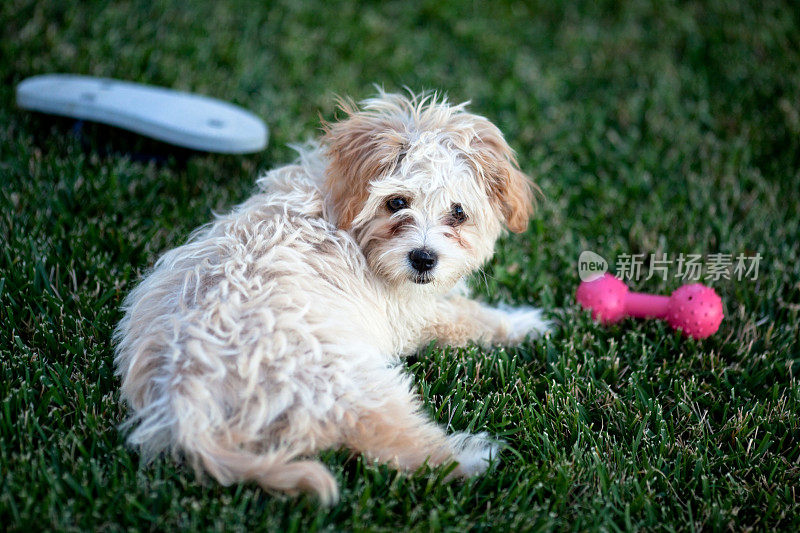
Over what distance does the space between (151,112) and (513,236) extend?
259 centimetres

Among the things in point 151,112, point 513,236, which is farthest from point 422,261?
point 151,112

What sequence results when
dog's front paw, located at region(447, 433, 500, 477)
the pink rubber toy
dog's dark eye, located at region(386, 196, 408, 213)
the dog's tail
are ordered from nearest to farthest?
the dog's tail
dog's front paw, located at region(447, 433, 500, 477)
dog's dark eye, located at region(386, 196, 408, 213)
the pink rubber toy

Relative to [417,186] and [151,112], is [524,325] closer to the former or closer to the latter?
[417,186]

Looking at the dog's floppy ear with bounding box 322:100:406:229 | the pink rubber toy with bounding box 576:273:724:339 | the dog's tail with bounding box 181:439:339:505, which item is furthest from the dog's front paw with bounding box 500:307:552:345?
the dog's tail with bounding box 181:439:339:505

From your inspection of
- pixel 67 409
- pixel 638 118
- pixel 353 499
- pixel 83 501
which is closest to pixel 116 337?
pixel 67 409

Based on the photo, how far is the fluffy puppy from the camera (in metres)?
2.41

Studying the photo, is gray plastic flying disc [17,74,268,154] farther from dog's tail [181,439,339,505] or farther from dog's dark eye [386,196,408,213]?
dog's tail [181,439,339,505]

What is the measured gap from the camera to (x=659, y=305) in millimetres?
3717

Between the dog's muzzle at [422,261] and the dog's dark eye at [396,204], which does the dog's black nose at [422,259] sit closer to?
the dog's muzzle at [422,261]

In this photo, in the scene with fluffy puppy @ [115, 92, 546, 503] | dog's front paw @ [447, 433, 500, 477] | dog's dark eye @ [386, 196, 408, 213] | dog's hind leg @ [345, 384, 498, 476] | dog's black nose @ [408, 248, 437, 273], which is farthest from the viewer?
dog's dark eye @ [386, 196, 408, 213]

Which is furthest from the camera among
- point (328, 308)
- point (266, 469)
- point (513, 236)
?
point (513, 236)

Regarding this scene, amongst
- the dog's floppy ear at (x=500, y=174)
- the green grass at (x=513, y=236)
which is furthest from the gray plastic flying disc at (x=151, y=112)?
the dog's floppy ear at (x=500, y=174)

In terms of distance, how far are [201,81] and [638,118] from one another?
3764 millimetres

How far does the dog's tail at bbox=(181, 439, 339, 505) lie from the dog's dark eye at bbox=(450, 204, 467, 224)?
1318mm
